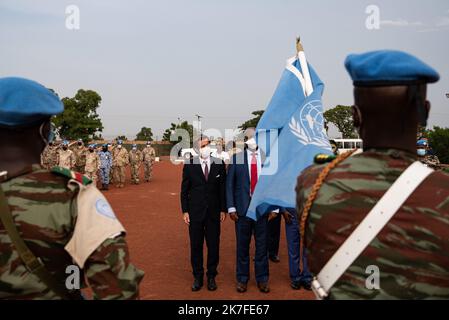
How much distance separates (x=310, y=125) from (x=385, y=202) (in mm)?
3617

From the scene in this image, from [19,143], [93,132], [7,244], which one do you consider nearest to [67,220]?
[7,244]

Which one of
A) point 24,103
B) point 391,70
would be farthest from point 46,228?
point 391,70

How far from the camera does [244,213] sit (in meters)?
5.15

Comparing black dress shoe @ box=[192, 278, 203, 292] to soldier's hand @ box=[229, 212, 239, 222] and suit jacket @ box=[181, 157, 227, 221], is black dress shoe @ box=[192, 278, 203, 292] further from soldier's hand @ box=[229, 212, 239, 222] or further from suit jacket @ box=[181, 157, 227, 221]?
soldier's hand @ box=[229, 212, 239, 222]

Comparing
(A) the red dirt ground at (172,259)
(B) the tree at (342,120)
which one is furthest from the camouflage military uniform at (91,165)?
(B) the tree at (342,120)

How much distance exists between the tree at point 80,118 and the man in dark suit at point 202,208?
136 feet

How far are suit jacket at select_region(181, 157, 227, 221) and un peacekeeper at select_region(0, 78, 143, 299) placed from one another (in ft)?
11.6

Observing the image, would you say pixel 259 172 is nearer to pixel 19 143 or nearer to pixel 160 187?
pixel 19 143

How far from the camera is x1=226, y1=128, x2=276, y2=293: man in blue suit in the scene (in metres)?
5.12

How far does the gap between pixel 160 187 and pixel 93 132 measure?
31.8m

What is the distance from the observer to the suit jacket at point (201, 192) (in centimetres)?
517

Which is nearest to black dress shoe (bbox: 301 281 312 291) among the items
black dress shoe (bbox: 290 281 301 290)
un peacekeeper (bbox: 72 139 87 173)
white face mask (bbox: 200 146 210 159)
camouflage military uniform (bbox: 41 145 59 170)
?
black dress shoe (bbox: 290 281 301 290)

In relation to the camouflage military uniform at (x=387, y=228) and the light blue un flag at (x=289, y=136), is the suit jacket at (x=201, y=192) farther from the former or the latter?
the camouflage military uniform at (x=387, y=228)

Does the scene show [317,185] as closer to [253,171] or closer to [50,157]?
[253,171]
